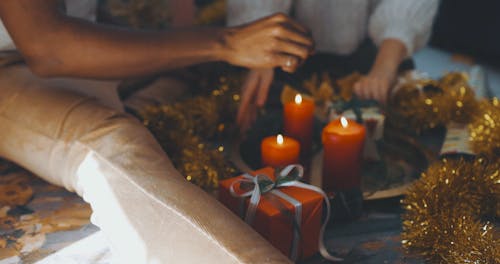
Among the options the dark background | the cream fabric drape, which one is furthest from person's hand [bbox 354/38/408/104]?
the dark background

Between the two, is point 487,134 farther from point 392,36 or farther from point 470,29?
point 470,29

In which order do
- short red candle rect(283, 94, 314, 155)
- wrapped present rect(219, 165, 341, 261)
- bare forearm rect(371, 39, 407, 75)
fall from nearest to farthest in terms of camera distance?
wrapped present rect(219, 165, 341, 261) < short red candle rect(283, 94, 314, 155) < bare forearm rect(371, 39, 407, 75)

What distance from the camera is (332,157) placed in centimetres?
97

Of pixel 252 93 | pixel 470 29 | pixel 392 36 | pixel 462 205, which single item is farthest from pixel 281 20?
pixel 470 29

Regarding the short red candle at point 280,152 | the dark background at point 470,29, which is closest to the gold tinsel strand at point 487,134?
the short red candle at point 280,152

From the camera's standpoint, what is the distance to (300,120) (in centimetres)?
112

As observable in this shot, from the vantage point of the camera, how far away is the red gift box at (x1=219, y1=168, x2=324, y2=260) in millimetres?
798

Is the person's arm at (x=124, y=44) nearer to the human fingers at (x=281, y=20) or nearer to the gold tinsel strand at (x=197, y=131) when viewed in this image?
the human fingers at (x=281, y=20)

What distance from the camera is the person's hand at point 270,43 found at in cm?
98

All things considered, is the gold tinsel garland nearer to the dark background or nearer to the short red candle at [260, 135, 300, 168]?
the short red candle at [260, 135, 300, 168]

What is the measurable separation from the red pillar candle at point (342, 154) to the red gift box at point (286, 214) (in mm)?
137

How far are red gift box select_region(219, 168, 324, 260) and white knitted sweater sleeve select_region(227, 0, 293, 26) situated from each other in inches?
28.6

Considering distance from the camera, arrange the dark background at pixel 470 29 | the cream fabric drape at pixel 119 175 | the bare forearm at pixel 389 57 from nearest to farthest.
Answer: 1. the cream fabric drape at pixel 119 175
2. the bare forearm at pixel 389 57
3. the dark background at pixel 470 29

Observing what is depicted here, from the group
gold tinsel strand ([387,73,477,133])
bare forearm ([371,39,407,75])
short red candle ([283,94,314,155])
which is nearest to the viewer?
short red candle ([283,94,314,155])
